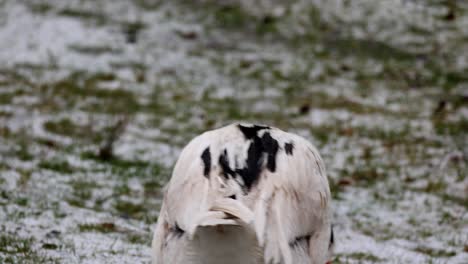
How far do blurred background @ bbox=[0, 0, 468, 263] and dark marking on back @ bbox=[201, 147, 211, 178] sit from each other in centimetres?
205

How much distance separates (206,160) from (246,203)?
42cm

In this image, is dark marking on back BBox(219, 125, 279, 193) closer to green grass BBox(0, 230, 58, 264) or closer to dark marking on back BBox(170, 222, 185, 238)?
dark marking on back BBox(170, 222, 185, 238)

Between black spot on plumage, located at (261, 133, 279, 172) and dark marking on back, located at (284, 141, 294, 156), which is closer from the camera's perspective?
black spot on plumage, located at (261, 133, 279, 172)

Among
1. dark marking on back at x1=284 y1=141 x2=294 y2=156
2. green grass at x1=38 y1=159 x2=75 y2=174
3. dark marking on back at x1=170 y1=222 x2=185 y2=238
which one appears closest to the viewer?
dark marking on back at x1=170 y1=222 x2=185 y2=238

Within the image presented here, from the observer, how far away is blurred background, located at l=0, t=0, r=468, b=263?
6809 mm

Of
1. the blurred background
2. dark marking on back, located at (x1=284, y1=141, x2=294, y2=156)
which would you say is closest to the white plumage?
dark marking on back, located at (x1=284, y1=141, x2=294, y2=156)

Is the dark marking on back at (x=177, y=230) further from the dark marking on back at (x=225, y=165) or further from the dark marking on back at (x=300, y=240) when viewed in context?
the dark marking on back at (x=300, y=240)

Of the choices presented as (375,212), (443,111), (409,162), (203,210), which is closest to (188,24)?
(443,111)

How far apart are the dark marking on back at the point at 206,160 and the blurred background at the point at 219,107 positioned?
2.05 m

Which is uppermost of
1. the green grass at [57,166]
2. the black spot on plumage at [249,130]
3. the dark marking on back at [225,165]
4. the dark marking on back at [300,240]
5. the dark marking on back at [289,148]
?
the black spot on plumage at [249,130]

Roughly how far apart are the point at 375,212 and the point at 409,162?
218cm

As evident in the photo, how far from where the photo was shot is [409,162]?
32.0 feet

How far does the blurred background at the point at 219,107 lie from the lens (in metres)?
6.81

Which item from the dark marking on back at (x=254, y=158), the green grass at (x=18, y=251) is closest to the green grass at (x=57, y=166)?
the green grass at (x=18, y=251)
